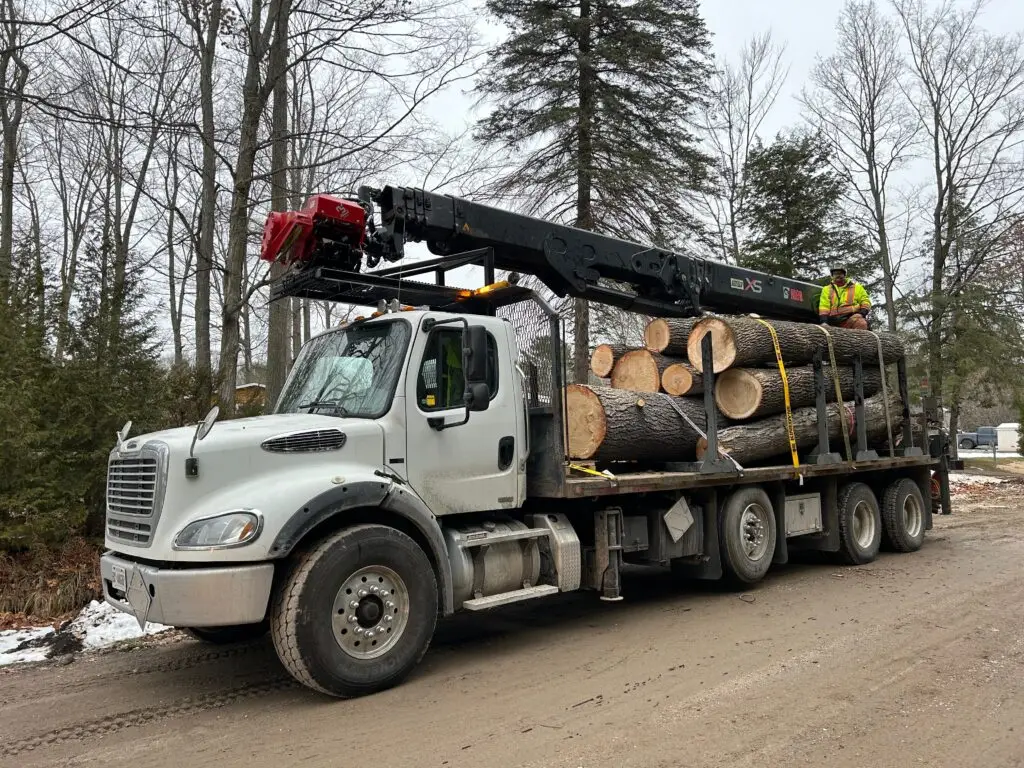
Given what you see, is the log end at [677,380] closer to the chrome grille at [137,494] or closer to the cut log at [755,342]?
the cut log at [755,342]

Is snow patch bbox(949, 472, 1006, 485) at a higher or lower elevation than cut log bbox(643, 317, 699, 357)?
lower

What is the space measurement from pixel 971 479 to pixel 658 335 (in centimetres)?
1704

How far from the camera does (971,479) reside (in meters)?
21.2

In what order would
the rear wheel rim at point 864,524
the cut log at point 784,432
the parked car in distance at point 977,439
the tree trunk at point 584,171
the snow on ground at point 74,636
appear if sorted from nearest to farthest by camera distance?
the snow on ground at point 74,636 < the cut log at point 784,432 < the rear wheel rim at point 864,524 < the tree trunk at point 584,171 < the parked car in distance at point 977,439

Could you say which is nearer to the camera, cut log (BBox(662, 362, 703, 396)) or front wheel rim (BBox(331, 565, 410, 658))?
front wheel rim (BBox(331, 565, 410, 658))

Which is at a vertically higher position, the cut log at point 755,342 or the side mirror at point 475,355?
the cut log at point 755,342

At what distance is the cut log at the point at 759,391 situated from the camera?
8281mm

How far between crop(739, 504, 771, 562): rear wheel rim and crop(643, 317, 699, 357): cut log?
1917mm

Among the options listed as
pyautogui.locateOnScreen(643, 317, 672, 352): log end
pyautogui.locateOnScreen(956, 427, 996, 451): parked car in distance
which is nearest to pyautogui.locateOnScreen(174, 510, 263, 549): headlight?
pyautogui.locateOnScreen(643, 317, 672, 352): log end

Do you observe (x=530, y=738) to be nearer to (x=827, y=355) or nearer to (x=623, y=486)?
(x=623, y=486)

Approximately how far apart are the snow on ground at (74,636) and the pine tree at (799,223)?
65.6 ft

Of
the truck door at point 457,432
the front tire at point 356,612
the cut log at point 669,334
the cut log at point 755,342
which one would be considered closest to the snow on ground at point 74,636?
the front tire at point 356,612

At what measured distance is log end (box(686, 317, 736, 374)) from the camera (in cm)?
822

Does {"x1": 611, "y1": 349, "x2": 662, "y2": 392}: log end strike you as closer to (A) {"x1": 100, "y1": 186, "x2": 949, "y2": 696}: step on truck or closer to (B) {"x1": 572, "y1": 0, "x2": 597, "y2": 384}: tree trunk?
(A) {"x1": 100, "y1": 186, "x2": 949, "y2": 696}: step on truck
